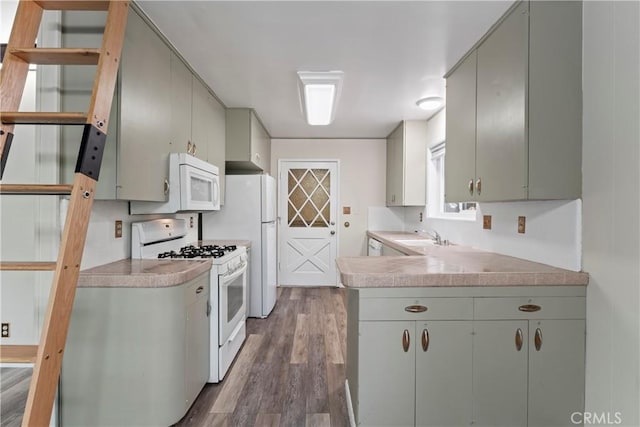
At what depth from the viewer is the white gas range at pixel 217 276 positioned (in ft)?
7.68

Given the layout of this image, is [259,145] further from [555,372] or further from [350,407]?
[555,372]

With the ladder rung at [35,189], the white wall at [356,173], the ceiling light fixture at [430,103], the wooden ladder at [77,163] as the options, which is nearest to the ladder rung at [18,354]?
the wooden ladder at [77,163]

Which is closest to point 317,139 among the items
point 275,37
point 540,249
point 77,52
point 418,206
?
point 418,206

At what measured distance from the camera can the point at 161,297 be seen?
1.78 meters

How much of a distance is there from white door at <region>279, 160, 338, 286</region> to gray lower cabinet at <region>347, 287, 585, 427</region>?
3386mm

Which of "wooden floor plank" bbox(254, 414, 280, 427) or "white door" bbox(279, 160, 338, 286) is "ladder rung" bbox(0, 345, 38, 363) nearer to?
"wooden floor plank" bbox(254, 414, 280, 427)

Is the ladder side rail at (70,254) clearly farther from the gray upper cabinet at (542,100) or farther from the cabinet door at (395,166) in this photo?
the cabinet door at (395,166)

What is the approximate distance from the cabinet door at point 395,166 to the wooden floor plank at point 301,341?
1.88 metres

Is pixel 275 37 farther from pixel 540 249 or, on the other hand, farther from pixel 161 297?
pixel 540 249

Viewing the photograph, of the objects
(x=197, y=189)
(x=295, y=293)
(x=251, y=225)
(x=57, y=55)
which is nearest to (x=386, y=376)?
(x=197, y=189)

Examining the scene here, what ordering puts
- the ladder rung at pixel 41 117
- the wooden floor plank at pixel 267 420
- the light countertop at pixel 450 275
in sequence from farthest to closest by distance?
the wooden floor plank at pixel 267 420, the light countertop at pixel 450 275, the ladder rung at pixel 41 117

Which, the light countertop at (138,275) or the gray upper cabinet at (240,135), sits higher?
the gray upper cabinet at (240,135)

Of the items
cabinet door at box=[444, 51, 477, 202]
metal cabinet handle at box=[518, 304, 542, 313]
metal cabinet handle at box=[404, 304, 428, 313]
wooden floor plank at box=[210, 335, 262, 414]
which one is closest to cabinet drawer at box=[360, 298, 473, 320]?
Result: metal cabinet handle at box=[404, 304, 428, 313]

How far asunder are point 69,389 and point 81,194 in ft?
4.16
